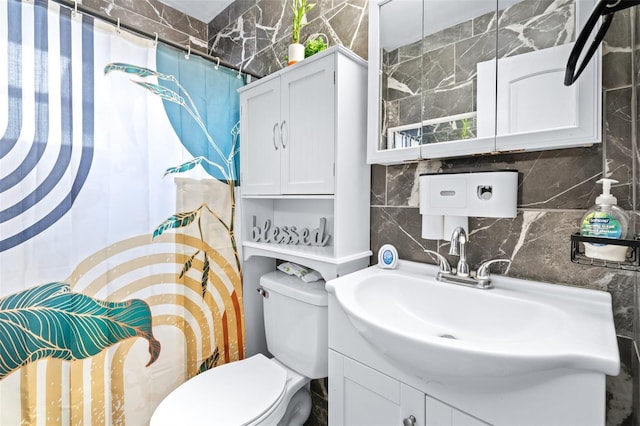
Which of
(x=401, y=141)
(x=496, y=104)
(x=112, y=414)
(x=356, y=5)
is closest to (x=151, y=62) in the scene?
(x=356, y=5)

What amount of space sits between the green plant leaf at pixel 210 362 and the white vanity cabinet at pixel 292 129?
33.5 inches

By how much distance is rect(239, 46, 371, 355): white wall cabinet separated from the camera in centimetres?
121

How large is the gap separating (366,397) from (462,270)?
1.73 feet

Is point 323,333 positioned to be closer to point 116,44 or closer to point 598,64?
point 598,64

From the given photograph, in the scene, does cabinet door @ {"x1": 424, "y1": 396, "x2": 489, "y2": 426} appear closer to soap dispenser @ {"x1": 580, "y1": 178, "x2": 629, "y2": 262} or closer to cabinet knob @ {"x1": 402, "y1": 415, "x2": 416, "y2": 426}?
cabinet knob @ {"x1": 402, "y1": 415, "x2": 416, "y2": 426}

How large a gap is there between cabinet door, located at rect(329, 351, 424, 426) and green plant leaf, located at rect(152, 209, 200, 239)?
0.88 meters

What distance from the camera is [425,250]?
118cm

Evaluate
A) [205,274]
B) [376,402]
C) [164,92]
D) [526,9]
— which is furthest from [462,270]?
[164,92]

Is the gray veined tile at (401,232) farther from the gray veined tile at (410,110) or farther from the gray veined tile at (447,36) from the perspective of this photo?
the gray veined tile at (447,36)

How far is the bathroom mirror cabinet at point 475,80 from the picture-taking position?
82 centimetres

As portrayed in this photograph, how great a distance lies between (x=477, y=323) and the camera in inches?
37.0

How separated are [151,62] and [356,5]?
0.96m

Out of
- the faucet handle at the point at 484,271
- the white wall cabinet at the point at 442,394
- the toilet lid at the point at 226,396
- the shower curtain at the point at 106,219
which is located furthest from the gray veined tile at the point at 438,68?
the toilet lid at the point at 226,396

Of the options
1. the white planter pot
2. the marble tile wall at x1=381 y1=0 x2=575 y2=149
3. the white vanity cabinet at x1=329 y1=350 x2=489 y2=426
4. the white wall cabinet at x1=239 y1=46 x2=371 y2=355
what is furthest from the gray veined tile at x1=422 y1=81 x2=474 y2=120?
the white vanity cabinet at x1=329 y1=350 x2=489 y2=426
